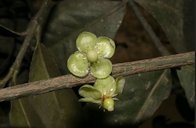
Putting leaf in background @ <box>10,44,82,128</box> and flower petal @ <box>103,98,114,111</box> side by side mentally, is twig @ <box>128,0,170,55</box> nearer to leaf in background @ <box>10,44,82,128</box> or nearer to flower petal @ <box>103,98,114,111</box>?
leaf in background @ <box>10,44,82,128</box>

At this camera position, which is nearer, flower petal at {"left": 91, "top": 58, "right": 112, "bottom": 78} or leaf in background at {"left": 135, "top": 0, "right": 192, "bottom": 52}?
flower petal at {"left": 91, "top": 58, "right": 112, "bottom": 78}

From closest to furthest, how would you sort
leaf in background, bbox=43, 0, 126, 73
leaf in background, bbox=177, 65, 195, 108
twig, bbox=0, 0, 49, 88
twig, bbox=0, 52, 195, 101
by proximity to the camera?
1. twig, bbox=0, 52, 195, 101
2. twig, bbox=0, 0, 49, 88
3. leaf in background, bbox=177, 65, 195, 108
4. leaf in background, bbox=43, 0, 126, 73

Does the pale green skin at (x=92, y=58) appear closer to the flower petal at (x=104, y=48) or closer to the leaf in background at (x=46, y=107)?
the flower petal at (x=104, y=48)

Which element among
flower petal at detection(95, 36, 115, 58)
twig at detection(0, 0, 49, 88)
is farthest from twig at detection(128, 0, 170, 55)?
flower petal at detection(95, 36, 115, 58)

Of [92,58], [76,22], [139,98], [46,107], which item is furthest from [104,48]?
[76,22]

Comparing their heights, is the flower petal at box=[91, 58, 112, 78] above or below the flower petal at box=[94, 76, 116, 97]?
above
